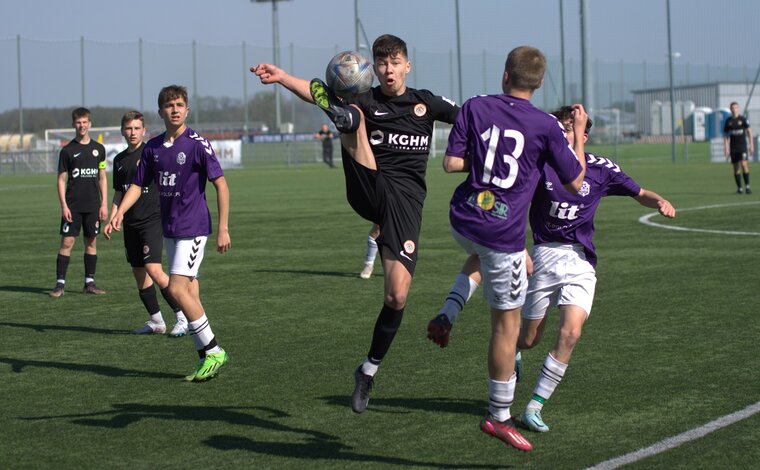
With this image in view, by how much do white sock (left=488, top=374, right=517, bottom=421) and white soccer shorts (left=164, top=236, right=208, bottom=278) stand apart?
3070 mm

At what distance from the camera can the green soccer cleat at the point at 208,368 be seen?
25.1 ft

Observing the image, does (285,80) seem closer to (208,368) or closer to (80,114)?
(208,368)

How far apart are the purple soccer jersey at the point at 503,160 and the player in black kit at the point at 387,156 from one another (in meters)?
1.01

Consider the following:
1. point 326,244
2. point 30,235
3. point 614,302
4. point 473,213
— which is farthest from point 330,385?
point 30,235

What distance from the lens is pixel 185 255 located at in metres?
8.02

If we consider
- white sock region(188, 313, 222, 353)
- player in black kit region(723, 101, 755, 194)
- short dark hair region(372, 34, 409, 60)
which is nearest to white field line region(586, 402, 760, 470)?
short dark hair region(372, 34, 409, 60)

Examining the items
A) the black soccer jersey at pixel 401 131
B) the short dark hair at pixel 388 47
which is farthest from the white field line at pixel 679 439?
the short dark hair at pixel 388 47

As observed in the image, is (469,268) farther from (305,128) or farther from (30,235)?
(305,128)

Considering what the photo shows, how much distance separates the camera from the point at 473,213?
18.4ft

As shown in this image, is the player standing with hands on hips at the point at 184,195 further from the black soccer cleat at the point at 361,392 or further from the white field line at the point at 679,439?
the white field line at the point at 679,439

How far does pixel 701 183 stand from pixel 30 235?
1940 cm

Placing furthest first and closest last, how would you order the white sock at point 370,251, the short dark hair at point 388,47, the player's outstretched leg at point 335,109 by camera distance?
the white sock at point 370,251 → the short dark hair at point 388,47 → the player's outstretched leg at point 335,109

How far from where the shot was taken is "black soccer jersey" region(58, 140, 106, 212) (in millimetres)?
12961

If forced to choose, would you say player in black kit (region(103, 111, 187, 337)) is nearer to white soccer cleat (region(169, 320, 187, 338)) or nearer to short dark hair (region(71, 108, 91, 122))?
white soccer cleat (region(169, 320, 187, 338))
